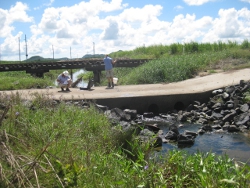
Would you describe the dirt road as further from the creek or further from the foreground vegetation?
the foreground vegetation

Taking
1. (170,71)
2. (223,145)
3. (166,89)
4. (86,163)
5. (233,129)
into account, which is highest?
(170,71)

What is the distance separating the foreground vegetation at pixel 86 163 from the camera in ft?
12.9

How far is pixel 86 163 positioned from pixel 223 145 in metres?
5.32

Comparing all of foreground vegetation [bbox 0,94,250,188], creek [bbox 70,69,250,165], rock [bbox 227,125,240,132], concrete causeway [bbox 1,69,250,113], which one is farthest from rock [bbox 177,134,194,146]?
concrete causeway [bbox 1,69,250,113]

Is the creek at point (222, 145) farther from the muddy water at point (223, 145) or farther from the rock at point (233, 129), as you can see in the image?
the rock at point (233, 129)

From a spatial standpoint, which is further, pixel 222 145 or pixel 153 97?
pixel 153 97

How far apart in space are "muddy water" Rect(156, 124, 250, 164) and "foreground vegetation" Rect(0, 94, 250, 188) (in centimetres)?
225

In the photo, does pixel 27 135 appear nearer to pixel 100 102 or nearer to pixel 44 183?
pixel 44 183

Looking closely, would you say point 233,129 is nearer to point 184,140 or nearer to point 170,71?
point 184,140

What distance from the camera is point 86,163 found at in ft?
16.2

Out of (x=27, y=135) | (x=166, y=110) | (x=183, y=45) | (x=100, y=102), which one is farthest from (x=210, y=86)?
(x=183, y=45)

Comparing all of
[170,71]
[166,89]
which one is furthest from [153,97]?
[170,71]

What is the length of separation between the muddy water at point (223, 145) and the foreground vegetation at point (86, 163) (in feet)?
7.38

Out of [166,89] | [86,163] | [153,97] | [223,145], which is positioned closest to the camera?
[86,163]
